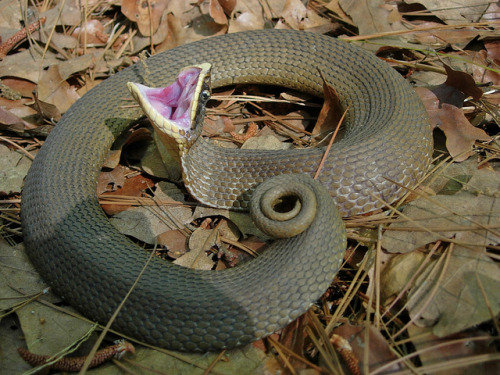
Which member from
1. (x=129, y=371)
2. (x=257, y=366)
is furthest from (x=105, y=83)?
(x=257, y=366)

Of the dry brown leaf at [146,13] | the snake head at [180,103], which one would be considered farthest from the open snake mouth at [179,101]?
the dry brown leaf at [146,13]

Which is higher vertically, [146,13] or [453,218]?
[146,13]

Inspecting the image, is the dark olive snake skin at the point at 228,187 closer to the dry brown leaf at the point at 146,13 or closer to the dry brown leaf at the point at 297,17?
the dry brown leaf at the point at 297,17

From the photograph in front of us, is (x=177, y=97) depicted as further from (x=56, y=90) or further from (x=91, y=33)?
(x=91, y=33)

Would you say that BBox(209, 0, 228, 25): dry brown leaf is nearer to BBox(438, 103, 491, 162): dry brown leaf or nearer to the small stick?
BBox(438, 103, 491, 162): dry brown leaf

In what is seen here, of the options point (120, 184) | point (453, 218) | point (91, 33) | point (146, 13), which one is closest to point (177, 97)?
point (120, 184)

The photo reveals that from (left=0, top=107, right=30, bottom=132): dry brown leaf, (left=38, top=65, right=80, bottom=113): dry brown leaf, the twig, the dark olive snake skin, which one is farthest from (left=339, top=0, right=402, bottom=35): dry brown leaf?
(left=0, top=107, right=30, bottom=132): dry brown leaf

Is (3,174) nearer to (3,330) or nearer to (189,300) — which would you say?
(3,330)
